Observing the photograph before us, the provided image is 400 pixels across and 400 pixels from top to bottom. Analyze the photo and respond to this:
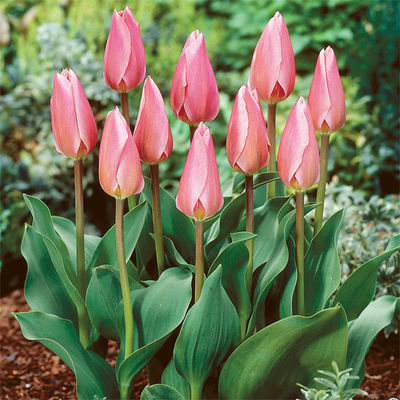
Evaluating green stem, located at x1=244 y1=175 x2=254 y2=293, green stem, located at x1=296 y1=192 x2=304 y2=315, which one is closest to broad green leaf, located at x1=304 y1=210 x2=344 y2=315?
green stem, located at x1=296 y1=192 x2=304 y2=315

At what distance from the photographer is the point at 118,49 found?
169cm

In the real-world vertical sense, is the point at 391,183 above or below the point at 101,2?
below

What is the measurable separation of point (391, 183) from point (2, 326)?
10.1ft

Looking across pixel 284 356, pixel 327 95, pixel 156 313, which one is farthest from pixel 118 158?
pixel 284 356

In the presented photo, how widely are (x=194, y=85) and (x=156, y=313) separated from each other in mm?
652

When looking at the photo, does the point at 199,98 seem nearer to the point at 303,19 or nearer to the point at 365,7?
the point at 303,19

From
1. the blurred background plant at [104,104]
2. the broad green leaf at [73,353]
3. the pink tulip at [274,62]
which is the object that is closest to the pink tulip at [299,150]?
the pink tulip at [274,62]

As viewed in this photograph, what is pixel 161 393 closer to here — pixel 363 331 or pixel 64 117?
pixel 363 331

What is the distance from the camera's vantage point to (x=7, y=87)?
4.59 metres

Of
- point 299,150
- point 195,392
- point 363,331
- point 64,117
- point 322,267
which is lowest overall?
point 195,392

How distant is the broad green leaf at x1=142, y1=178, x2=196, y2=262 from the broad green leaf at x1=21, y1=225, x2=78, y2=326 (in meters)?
0.40

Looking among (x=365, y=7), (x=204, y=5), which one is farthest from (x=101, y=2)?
(x=365, y=7)

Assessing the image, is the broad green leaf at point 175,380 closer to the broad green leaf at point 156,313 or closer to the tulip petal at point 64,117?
the broad green leaf at point 156,313

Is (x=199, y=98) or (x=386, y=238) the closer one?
(x=199, y=98)
